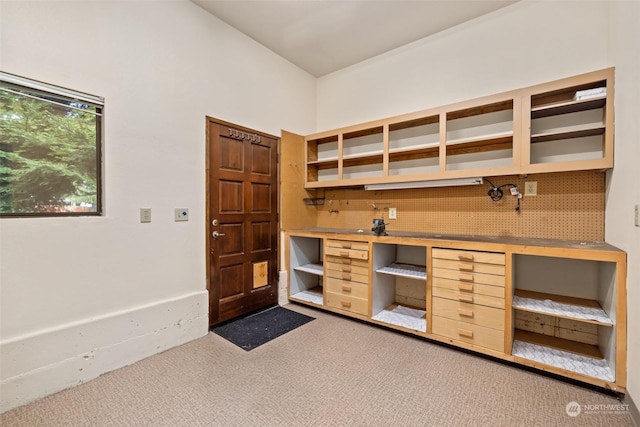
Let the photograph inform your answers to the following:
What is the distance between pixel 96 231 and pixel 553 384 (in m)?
3.40

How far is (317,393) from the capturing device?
1.80m

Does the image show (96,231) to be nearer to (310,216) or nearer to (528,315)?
(310,216)

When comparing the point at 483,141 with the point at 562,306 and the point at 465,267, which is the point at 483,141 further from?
the point at 562,306

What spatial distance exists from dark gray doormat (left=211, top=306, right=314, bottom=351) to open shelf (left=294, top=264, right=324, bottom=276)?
51 cm

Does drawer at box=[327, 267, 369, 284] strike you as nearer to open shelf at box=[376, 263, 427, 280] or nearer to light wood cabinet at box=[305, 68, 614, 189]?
open shelf at box=[376, 263, 427, 280]

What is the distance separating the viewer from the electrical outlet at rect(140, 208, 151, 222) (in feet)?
7.36

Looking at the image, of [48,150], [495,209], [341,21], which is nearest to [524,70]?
[495,209]

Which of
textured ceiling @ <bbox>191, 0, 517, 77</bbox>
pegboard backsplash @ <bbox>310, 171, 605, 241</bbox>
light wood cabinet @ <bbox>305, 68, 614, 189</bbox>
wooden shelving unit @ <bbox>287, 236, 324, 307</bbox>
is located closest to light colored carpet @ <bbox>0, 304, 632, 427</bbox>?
wooden shelving unit @ <bbox>287, 236, 324, 307</bbox>

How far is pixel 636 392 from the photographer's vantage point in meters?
1.55

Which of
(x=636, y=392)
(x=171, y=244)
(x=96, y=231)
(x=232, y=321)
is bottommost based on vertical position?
(x=232, y=321)

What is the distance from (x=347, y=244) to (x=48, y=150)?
253 centimetres

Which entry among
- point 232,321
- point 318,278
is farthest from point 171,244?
point 318,278

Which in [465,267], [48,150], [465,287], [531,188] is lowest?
[465,287]

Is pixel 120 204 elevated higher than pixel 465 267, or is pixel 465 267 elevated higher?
pixel 120 204
